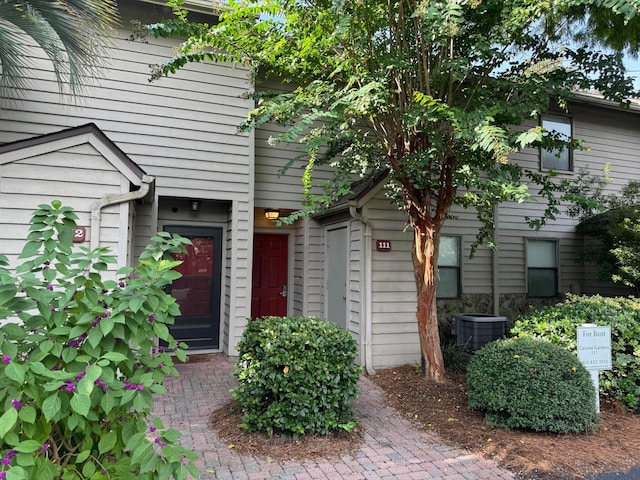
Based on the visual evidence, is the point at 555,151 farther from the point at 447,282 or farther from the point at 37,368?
the point at 37,368

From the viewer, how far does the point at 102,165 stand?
4.65m

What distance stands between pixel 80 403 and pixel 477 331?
6.73 meters

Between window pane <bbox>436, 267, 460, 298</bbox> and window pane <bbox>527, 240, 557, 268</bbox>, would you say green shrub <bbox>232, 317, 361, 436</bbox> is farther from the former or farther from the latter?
window pane <bbox>527, 240, 557, 268</bbox>

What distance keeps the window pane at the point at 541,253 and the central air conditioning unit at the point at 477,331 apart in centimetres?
241

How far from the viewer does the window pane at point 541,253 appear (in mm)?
9057

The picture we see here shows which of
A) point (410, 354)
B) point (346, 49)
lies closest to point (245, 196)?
point (346, 49)

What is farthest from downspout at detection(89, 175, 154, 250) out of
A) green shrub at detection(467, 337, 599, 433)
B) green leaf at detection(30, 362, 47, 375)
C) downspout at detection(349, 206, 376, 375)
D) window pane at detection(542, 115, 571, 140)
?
window pane at detection(542, 115, 571, 140)

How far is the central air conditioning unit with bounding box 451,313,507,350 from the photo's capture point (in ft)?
23.4

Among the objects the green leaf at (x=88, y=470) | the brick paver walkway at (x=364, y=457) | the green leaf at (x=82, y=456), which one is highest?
the green leaf at (x=82, y=456)

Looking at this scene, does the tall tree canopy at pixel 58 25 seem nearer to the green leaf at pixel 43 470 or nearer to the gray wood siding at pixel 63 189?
the gray wood siding at pixel 63 189

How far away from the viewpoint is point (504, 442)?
12.2 feet

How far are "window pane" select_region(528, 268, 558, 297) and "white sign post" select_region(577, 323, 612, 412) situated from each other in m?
4.98

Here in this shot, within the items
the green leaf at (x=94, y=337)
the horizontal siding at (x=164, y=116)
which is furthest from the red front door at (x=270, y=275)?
the green leaf at (x=94, y=337)

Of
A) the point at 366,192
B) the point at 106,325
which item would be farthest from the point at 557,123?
the point at 106,325
